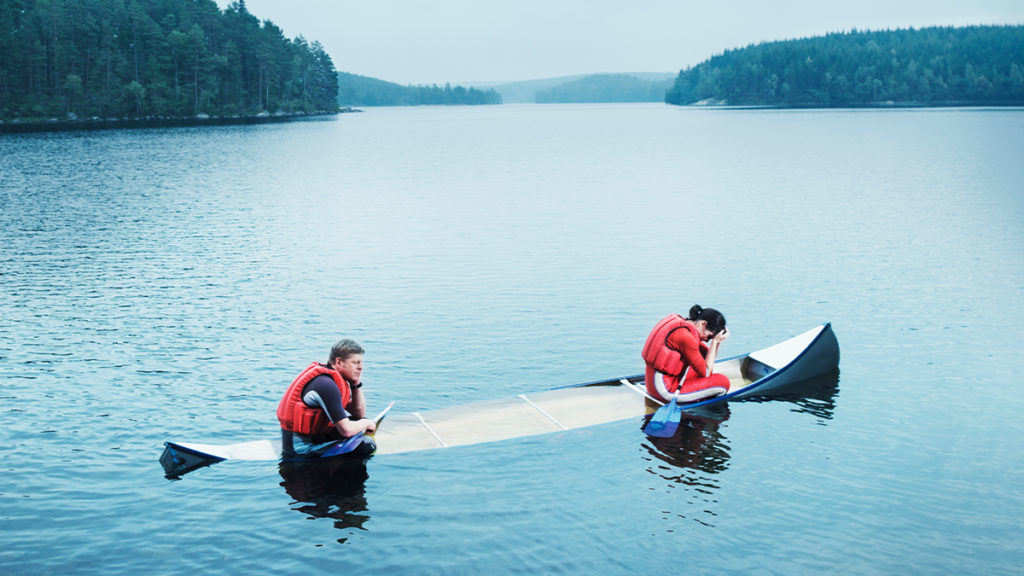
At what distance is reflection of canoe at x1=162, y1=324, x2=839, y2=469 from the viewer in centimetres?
1379

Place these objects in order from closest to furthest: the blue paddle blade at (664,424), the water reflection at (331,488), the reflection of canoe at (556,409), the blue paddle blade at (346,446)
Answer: the water reflection at (331,488)
the blue paddle blade at (346,446)
the reflection of canoe at (556,409)
the blue paddle blade at (664,424)

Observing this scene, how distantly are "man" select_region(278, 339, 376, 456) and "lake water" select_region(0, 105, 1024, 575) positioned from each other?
67cm

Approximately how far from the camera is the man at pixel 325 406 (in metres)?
12.1

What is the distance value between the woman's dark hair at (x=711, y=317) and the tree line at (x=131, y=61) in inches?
5634

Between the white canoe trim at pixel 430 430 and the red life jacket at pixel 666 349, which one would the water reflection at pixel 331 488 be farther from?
the red life jacket at pixel 666 349

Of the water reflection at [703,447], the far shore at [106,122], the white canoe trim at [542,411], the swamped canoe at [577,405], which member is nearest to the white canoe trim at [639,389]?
the swamped canoe at [577,405]

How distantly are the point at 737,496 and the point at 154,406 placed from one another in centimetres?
1096

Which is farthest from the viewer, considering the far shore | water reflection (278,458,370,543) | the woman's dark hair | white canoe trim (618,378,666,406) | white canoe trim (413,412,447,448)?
the far shore

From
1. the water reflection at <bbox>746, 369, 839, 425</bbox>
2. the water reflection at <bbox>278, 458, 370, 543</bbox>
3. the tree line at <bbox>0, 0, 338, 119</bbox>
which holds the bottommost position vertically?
the water reflection at <bbox>278, 458, 370, 543</bbox>

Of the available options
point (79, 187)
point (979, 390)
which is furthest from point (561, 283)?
point (79, 187)

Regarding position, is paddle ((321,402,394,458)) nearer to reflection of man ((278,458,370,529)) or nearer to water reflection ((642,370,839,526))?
reflection of man ((278,458,370,529))

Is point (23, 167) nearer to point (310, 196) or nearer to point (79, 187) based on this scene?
point (79, 187)

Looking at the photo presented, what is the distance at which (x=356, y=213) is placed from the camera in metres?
45.9

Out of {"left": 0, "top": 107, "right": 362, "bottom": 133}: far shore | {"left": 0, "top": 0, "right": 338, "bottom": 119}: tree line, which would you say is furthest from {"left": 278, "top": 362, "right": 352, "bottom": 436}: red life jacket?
{"left": 0, "top": 0, "right": 338, "bottom": 119}: tree line
